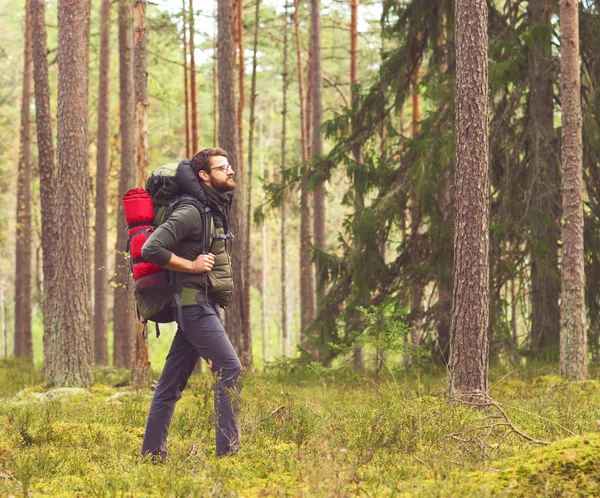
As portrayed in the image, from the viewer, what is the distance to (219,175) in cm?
545

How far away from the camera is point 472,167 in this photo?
7.34m

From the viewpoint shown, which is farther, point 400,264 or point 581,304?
point 400,264

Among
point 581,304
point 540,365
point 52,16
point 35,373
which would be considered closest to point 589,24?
point 581,304

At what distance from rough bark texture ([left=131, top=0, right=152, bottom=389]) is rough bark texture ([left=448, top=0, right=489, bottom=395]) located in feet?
18.9

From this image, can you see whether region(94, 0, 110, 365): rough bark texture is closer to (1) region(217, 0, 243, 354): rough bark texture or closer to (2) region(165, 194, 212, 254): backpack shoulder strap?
(1) region(217, 0, 243, 354): rough bark texture

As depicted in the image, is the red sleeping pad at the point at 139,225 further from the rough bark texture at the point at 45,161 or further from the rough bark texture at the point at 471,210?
the rough bark texture at the point at 45,161

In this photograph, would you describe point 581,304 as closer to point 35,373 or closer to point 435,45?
point 435,45

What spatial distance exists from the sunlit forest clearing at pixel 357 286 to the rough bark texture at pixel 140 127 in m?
0.04

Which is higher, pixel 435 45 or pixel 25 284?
pixel 435 45

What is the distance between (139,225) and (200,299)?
0.71 m

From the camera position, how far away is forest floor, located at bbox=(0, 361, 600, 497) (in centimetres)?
410

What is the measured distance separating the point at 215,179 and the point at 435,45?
28.0ft

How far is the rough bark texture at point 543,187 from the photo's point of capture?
11.4 meters

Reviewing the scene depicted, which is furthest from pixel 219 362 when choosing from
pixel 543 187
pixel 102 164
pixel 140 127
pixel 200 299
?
pixel 102 164
